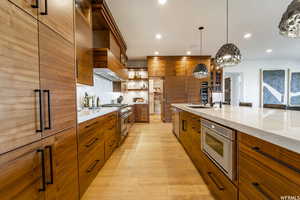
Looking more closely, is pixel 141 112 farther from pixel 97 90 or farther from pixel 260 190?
pixel 260 190

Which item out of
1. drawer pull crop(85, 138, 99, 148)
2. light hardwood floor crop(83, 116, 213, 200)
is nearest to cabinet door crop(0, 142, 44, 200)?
drawer pull crop(85, 138, 99, 148)

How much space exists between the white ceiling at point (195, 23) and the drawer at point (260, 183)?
2804 mm

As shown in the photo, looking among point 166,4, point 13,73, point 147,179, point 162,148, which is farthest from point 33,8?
point 162,148

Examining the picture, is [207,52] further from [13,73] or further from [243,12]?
[13,73]

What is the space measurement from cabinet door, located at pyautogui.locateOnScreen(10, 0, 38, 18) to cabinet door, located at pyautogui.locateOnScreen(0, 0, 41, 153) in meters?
0.03

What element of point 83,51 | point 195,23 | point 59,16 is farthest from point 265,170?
point 195,23

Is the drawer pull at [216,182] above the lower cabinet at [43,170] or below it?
below

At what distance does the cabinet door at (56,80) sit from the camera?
0.92 metres

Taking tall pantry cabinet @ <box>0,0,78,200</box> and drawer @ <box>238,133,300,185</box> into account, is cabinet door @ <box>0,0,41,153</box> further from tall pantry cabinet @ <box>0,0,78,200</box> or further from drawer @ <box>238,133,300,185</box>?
drawer @ <box>238,133,300,185</box>

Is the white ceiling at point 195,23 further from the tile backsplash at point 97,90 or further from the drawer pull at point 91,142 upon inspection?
the drawer pull at point 91,142

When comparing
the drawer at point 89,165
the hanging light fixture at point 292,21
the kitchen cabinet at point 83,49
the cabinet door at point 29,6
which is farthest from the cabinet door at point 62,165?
the hanging light fixture at point 292,21

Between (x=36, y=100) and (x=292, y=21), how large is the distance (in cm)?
227

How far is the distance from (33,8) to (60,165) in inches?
43.4

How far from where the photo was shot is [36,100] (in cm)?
84
